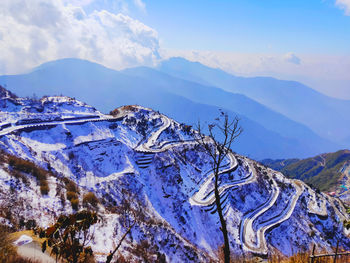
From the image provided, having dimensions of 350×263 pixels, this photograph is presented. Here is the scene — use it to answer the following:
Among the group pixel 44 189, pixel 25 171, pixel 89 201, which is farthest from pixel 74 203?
pixel 25 171

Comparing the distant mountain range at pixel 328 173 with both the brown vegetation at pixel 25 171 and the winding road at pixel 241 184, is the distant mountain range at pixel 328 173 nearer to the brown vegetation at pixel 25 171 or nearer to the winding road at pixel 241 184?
the winding road at pixel 241 184

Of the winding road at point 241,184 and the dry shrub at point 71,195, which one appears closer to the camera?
the dry shrub at point 71,195

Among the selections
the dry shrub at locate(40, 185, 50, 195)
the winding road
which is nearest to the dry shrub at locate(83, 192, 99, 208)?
the dry shrub at locate(40, 185, 50, 195)

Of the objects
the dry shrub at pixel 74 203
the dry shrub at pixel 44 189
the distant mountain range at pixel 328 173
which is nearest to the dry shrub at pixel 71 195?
the dry shrub at pixel 74 203

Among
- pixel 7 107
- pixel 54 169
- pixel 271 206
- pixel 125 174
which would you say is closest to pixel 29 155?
pixel 54 169

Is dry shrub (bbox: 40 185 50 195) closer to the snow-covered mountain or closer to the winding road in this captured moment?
the snow-covered mountain
